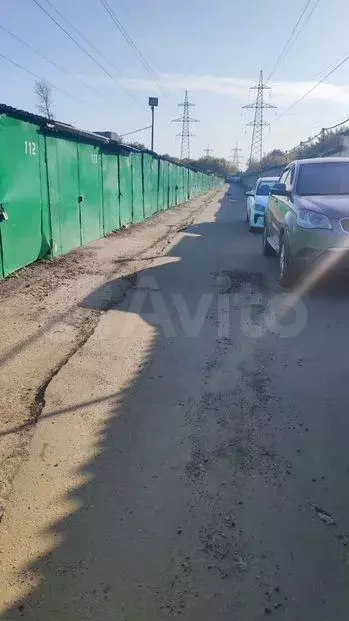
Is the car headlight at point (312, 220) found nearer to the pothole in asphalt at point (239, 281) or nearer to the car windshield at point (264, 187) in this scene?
the pothole in asphalt at point (239, 281)

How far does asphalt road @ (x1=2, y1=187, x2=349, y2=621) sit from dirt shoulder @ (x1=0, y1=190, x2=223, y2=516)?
0.15 metres

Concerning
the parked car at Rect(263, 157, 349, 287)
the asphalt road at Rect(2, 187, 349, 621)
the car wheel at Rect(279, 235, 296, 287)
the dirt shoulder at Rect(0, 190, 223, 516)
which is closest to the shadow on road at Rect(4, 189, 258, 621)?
the asphalt road at Rect(2, 187, 349, 621)

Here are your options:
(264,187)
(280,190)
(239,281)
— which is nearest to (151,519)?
(239,281)

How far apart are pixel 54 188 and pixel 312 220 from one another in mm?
5209

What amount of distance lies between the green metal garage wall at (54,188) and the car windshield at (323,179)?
15.0 ft

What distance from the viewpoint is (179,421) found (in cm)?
364

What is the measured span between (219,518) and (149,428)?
1.05 metres

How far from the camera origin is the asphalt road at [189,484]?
2162 millimetres

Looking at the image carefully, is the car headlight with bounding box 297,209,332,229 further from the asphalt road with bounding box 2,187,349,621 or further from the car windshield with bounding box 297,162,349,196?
the asphalt road with bounding box 2,187,349,621

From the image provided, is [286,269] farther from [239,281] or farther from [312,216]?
[239,281]

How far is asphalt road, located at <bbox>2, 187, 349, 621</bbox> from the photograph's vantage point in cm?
216

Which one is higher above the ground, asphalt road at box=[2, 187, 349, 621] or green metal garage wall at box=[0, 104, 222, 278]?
green metal garage wall at box=[0, 104, 222, 278]

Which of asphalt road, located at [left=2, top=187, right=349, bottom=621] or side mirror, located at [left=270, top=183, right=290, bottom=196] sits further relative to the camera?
side mirror, located at [left=270, top=183, right=290, bottom=196]

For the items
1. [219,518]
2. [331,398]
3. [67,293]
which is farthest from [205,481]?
[67,293]
